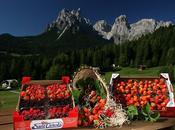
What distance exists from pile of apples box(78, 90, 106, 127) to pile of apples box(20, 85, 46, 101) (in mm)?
626

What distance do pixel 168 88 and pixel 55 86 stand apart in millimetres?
2188

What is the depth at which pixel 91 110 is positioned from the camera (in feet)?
17.9

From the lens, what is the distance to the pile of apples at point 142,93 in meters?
6.10

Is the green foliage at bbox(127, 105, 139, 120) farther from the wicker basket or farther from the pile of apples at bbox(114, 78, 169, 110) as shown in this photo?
the wicker basket

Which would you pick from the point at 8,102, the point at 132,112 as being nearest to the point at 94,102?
the point at 132,112

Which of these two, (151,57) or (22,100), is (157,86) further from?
(151,57)

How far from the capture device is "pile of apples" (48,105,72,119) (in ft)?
16.1

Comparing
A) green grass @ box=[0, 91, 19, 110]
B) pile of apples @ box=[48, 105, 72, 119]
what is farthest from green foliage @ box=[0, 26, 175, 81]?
pile of apples @ box=[48, 105, 72, 119]

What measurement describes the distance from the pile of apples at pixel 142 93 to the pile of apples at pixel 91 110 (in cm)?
50

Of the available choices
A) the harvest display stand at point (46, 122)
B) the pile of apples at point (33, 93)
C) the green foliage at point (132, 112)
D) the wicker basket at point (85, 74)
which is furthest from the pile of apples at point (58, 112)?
the wicker basket at point (85, 74)

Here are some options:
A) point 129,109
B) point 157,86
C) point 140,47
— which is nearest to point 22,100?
point 129,109

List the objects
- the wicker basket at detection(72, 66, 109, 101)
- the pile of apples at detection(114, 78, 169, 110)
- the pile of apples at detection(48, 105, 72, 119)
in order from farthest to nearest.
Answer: the wicker basket at detection(72, 66, 109, 101) → the pile of apples at detection(114, 78, 169, 110) → the pile of apples at detection(48, 105, 72, 119)

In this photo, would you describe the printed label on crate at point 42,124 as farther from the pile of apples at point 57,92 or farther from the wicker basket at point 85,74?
the wicker basket at point 85,74

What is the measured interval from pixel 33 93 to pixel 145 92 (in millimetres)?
2057
